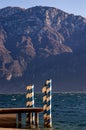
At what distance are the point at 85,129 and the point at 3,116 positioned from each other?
8168mm

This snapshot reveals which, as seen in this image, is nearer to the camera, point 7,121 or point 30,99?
point 7,121

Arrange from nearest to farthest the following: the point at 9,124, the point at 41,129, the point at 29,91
Answer: the point at 9,124 < the point at 41,129 < the point at 29,91

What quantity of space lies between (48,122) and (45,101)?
1.36 m

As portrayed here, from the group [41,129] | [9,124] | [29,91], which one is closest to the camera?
[9,124]

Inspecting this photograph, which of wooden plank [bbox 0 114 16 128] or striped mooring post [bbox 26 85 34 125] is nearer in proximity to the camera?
wooden plank [bbox 0 114 16 128]

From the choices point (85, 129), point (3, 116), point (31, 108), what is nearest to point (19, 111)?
point (31, 108)

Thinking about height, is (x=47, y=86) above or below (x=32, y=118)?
above

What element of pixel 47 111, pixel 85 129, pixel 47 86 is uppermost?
pixel 47 86

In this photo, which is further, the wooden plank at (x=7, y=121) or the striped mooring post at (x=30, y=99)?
the striped mooring post at (x=30, y=99)

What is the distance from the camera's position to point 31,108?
81.0 ft

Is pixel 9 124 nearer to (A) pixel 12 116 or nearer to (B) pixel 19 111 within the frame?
(A) pixel 12 116

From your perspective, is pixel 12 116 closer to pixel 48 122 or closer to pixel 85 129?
pixel 48 122

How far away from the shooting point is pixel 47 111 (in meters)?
24.9

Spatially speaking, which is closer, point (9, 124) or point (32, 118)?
point (9, 124)
